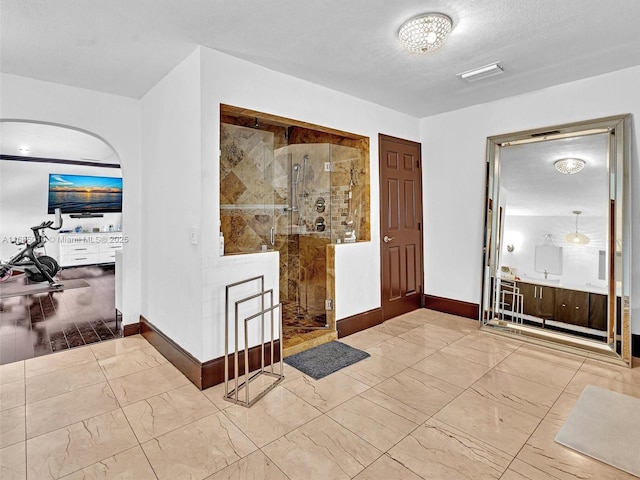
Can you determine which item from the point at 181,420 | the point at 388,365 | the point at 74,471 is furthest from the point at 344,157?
the point at 74,471

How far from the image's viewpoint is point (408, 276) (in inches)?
181

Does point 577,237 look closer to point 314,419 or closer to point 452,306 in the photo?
point 452,306

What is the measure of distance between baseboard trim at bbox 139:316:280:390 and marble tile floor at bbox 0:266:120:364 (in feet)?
3.12

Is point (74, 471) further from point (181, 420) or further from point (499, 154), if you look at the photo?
point (499, 154)

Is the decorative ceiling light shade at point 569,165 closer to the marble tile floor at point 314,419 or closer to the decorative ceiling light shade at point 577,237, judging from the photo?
the decorative ceiling light shade at point 577,237

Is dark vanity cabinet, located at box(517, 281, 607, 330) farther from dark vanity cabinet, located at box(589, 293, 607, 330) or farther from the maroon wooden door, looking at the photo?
the maroon wooden door

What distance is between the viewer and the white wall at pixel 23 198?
24.8 ft

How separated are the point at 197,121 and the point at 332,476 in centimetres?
250

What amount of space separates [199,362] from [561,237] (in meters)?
3.65

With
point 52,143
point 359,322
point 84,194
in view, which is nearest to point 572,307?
point 359,322

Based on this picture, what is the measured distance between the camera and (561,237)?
3547 millimetres

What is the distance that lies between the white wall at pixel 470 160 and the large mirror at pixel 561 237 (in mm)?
168

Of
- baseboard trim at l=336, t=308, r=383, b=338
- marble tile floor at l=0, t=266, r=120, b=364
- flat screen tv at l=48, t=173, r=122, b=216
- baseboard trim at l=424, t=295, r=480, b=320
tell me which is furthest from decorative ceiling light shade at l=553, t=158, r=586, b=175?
flat screen tv at l=48, t=173, r=122, b=216

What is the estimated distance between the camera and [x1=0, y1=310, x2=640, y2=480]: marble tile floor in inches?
71.0
